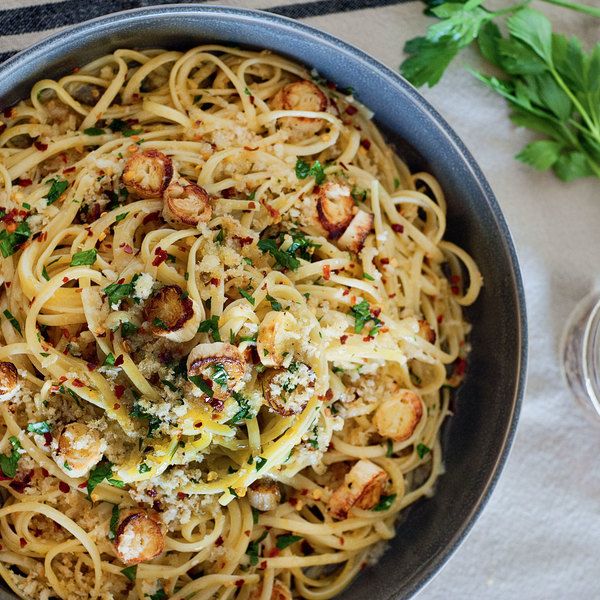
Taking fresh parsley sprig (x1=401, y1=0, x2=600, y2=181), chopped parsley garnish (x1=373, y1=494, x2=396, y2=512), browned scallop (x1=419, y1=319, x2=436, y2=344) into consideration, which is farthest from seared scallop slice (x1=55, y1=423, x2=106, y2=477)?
fresh parsley sprig (x1=401, y1=0, x2=600, y2=181)

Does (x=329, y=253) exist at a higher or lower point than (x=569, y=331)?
higher

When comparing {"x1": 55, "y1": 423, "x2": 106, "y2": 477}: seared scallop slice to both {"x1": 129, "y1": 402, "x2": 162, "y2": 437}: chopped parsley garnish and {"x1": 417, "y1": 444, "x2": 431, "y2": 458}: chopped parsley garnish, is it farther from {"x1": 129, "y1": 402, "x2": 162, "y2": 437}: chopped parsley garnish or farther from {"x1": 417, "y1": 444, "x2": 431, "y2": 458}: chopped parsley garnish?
{"x1": 417, "y1": 444, "x2": 431, "y2": 458}: chopped parsley garnish

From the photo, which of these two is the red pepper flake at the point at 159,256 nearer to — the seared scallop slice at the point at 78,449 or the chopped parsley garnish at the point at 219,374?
the chopped parsley garnish at the point at 219,374

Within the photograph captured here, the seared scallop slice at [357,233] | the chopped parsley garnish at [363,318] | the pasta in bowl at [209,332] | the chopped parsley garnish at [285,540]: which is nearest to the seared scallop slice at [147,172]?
the pasta in bowl at [209,332]

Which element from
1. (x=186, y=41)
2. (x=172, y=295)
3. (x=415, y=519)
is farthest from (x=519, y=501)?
(x=186, y=41)

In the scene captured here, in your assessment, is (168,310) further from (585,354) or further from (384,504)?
(585,354)

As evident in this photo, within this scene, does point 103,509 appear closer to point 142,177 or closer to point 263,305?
point 263,305

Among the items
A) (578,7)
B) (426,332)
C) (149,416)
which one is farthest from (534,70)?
(149,416)
